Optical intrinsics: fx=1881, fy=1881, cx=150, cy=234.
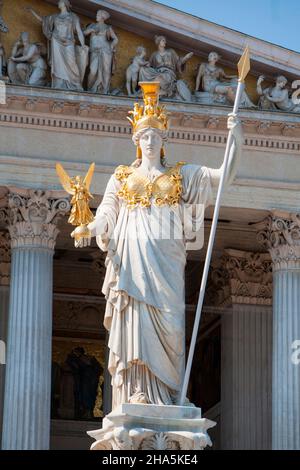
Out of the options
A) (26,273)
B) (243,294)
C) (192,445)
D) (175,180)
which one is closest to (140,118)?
(175,180)

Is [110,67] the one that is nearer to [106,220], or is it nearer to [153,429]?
[106,220]

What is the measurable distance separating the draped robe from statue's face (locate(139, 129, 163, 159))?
2.20 feet

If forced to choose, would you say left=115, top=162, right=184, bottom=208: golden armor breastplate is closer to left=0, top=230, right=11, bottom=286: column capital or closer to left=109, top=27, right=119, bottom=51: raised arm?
left=109, top=27, right=119, bottom=51: raised arm

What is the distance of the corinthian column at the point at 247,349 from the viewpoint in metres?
37.5

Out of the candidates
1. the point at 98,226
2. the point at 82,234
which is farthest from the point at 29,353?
the point at 82,234

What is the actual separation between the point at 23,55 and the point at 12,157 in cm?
186

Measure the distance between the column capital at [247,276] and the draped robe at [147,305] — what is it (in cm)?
2023

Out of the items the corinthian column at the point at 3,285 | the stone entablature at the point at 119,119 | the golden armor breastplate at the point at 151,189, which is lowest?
the golden armor breastplate at the point at 151,189

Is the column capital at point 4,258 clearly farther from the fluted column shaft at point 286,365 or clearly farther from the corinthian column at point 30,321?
the fluted column shaft at point 286,365

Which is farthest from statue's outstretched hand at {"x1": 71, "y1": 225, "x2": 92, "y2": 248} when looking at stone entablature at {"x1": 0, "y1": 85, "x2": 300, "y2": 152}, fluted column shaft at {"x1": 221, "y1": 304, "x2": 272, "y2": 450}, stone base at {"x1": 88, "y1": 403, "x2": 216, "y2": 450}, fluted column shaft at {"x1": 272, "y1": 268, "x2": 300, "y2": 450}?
fluted column shaft at {"x1": 221, "y1": 304, "x2": 272, "y2": 450}

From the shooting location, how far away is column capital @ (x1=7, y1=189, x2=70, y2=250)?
3297cm

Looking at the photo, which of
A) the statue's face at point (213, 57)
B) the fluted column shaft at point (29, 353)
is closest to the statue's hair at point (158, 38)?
the statue's face at point (213, 57)

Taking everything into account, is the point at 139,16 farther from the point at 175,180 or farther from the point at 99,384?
the point at 175,180

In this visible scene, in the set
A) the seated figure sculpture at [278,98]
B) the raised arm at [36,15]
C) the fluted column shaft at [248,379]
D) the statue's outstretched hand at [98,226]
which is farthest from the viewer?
the fluted column shaft at [248,379]
